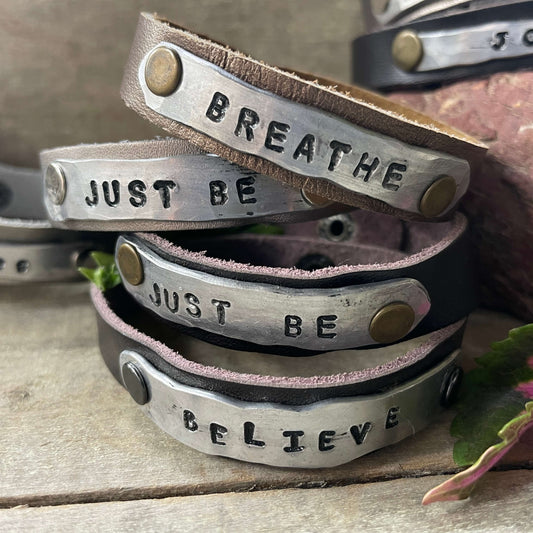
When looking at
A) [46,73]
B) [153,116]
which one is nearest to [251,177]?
[153,116]

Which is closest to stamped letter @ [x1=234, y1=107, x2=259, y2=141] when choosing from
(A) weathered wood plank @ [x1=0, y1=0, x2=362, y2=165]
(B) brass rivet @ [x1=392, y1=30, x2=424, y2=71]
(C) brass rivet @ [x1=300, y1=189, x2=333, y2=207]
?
(C) brass rivet @ [x1=300, y1=189, x2=333, y2=207]

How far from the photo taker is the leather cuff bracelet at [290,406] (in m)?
0.51

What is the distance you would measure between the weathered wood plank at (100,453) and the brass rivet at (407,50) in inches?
15.4

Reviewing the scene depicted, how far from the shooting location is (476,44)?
69cm

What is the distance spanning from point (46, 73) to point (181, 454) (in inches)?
29.6

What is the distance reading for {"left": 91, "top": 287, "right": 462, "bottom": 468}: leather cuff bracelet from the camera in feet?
1.67

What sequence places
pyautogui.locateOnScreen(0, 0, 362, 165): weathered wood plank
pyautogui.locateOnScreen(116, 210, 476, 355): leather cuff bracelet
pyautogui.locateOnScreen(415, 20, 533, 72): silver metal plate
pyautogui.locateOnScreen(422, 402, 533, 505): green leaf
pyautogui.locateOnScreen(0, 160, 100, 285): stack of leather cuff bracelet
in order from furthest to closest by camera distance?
pyautogui.locateOnScreen(0, 0, 362, 165): weathered wood plank, pyautogui.locateOnScreen(0, 160, 100, 285): stack of leather cuff bracelet, pyautogui.locateOnScreen(415, 20, 533, 72): silver metal plate, pyautogui.locateOnScreen(116, 210, 476, 355): leather cuff bracelet, pyautogui.locateOnScreen(422, 402, 533, 505): green leaf

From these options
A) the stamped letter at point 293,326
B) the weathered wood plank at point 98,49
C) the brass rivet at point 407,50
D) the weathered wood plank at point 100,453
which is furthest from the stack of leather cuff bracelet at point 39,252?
the brass rivet at point 407,50

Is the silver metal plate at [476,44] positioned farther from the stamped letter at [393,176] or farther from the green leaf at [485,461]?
the green leaf at [485,461]

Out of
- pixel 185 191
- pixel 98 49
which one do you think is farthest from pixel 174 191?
pixel 98 49

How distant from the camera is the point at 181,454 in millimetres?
552

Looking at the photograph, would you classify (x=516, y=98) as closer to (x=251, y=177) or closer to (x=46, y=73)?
(x=251, y=177)

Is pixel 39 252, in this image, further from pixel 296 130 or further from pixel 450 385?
pixel 450 385

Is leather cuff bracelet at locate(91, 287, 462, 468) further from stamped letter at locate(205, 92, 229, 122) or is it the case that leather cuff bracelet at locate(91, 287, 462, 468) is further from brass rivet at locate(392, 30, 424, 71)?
brass rivet at locate(392, 30, 424, 71)
